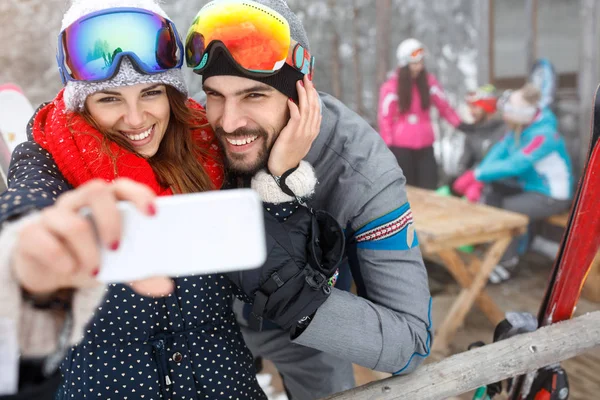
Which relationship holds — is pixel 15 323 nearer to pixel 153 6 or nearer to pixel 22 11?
pixel 153 6

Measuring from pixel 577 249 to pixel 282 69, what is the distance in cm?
137

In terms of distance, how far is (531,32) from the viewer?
7543 mm

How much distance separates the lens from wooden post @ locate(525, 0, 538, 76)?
7.45 m

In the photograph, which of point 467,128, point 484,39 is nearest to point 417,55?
point 467,128

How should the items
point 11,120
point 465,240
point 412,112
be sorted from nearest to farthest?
point 11,120
point 465,240
point 412,112

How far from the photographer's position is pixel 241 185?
6.18 ft

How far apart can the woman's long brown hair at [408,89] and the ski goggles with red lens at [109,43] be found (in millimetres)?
5405

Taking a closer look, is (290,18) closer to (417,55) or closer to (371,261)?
(371,261)

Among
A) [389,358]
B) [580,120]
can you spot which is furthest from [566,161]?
[389,358]

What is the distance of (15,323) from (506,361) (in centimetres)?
165

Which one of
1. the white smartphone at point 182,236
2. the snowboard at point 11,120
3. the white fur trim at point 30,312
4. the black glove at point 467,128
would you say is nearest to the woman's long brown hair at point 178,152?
the white fur trim at point 30,312

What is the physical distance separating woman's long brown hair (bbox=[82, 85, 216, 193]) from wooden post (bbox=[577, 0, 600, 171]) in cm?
575

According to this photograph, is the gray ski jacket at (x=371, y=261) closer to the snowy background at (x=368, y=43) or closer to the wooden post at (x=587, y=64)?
Answer: the snowy background at (x=368, y=43)

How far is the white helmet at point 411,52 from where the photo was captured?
6.56 metres
